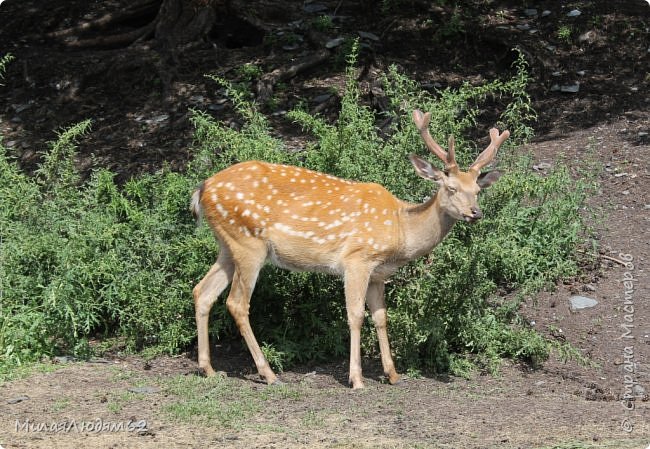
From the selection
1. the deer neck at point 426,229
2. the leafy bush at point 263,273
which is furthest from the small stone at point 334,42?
the deer neck at point 426,229

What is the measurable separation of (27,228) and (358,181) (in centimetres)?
284

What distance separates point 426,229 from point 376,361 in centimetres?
132

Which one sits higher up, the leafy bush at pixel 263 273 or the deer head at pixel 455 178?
the deer head at pixel 455 178

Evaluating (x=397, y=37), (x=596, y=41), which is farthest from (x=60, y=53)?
(x=596, y=41)

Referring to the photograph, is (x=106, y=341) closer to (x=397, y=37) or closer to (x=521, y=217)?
(x=521, y=217)

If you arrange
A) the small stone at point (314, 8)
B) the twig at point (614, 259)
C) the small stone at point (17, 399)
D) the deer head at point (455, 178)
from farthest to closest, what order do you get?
the small stone at point (314, 8) < the twig at point (614, 259) < the deer head at point (455, 178) < the small stone at point (17, 399)

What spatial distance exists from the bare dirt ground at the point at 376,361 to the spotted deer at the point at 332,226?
53 cm

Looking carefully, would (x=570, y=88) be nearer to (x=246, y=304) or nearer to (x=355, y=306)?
(x=355, y=306)

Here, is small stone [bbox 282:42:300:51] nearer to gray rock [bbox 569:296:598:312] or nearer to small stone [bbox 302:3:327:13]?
small stone [bbox 302:3:327:13]

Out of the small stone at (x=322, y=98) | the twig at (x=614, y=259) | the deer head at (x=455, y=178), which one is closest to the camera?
the deer head at (x=455, y=178)

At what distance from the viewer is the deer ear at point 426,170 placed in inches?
323

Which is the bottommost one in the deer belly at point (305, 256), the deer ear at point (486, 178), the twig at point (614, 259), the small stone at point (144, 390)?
the twig at point (614, 259)

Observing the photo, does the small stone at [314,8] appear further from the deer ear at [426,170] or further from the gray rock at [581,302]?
the deer ear at [426,170]

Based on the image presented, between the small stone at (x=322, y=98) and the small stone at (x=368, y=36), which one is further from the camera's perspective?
the small stone at (x=368, y=36)
